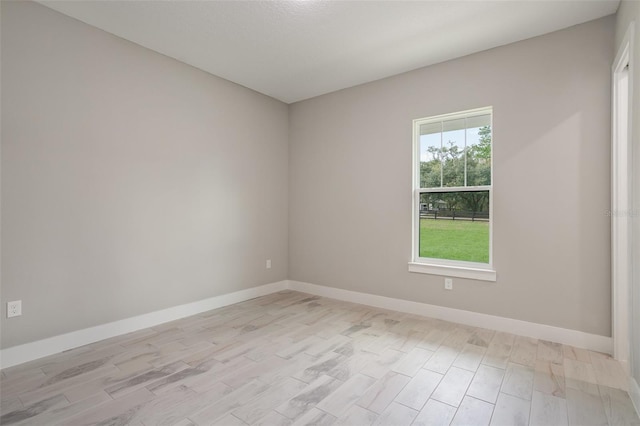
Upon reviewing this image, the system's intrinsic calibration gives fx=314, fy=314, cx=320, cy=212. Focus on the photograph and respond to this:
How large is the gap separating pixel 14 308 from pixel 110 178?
4.15 ft

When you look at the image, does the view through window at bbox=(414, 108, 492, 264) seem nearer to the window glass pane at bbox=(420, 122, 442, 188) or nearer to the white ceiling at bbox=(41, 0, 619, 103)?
the window glass pane at bbox=(420, 122, 442, 188)

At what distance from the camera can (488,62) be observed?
325 centimetres

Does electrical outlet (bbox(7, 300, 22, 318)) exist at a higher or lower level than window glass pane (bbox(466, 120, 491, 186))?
lower

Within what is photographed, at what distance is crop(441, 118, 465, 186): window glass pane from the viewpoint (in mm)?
3529

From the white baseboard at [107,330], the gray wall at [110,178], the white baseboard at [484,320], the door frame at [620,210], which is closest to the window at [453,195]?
the white baseboard at [484,320]

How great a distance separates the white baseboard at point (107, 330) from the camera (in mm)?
2471

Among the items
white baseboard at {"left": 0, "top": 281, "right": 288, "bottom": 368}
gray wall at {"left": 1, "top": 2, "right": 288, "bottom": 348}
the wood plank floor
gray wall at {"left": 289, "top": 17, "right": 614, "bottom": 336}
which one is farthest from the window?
white baseboard at {"left": 0, "top": 281, "right": 288, "bottom": 368}

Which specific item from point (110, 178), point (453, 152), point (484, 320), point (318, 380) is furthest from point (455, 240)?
point (110, 178)

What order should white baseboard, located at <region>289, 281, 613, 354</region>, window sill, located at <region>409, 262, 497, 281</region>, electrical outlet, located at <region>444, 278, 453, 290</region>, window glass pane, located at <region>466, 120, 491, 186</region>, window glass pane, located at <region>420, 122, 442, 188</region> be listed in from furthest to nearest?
window glass pane, located at <region>420, 122, 442, 188</region>
electrical outlet, located at <region>444, 278, 453, 290</region>
window glass pane, located at <region>466, 120, 491, 186</region>
window sill, located at <region>409, 262, 497, 281</region>
white baseboard, located at <region>289, 281, 613, 354</region>

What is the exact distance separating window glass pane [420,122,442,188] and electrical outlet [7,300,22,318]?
3.98 meters

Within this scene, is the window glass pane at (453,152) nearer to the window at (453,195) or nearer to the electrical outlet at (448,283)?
the window at (453,195)

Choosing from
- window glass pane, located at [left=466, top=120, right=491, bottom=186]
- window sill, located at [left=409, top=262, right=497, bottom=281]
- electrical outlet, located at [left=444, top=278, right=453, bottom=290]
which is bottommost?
electrical outlet, located at [left=444, top=278, right=453, bottom=290]

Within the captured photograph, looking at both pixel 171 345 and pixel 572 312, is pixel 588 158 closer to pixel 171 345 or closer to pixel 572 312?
pixel 572 312

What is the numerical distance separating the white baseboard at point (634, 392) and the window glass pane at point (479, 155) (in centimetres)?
193
